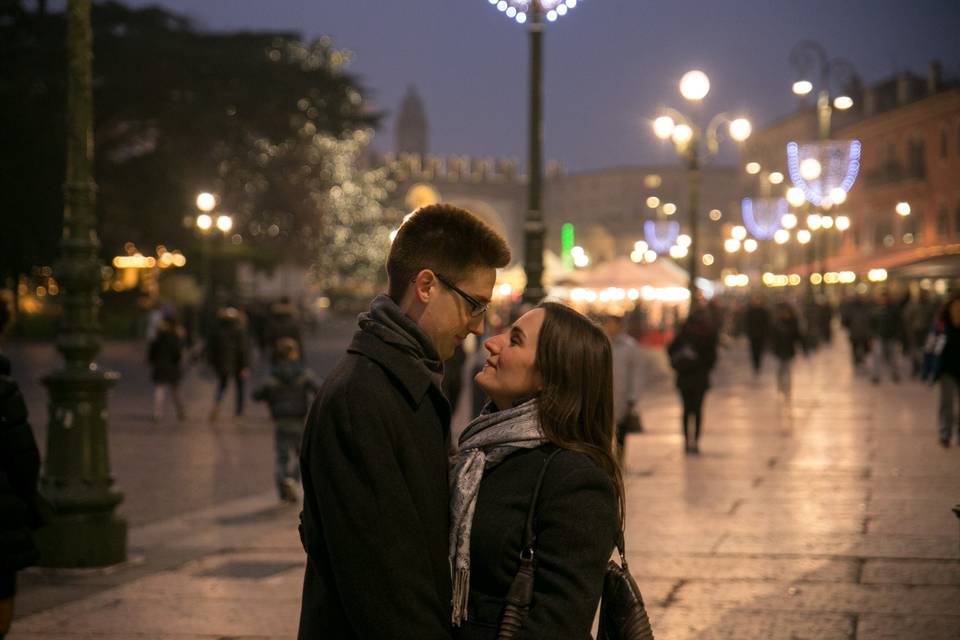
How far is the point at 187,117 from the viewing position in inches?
1610

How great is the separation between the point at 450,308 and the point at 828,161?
18861 mm

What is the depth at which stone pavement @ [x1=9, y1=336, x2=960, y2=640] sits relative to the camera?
7137 millimetres

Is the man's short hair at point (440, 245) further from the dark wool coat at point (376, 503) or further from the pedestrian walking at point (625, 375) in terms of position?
the pedestrian walking at point (625, 375)

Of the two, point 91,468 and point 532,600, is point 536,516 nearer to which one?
point 532,600

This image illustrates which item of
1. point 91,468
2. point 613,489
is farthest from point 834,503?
point 613,489

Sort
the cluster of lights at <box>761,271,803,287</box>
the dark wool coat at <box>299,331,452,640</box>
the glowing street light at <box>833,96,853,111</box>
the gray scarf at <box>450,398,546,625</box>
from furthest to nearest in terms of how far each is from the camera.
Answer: the cluster of lights at <box>761,271,803,287</box>
the glowing street light at <box>833,96,853,111</box>
the gray scarf at <box>450,398,546,625</box>
the dark wool coat at <box>299,331,452,640</box>

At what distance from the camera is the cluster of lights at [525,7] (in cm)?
1391

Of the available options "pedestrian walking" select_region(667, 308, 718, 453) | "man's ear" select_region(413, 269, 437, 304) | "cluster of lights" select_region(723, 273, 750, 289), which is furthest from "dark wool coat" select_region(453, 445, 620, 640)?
"cluster of lights" select_region(723, 273, 750, 289)

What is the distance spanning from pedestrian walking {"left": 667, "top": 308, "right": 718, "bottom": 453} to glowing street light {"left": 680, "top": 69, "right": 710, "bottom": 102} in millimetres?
12156

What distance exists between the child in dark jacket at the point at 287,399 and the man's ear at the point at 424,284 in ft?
29.7

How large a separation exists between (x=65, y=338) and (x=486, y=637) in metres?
6.76

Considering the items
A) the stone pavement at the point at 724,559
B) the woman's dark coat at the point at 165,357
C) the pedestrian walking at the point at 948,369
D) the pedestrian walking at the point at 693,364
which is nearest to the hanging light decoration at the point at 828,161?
the pedestrian walking at the point at 948,369

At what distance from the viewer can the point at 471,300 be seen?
3242 millimetres

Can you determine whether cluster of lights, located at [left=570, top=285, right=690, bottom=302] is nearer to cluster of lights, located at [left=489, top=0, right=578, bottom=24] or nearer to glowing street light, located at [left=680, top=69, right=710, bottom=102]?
glowing street light, located at [left=680, top=69, right=710, bottom=102]
